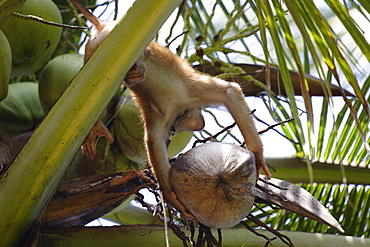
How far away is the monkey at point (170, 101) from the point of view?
155cm

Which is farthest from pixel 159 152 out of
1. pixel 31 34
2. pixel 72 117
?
pixel 31 34

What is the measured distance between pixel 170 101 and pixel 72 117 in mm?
564

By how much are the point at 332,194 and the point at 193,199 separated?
1208 millimetres

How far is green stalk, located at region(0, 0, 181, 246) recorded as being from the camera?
1155 mm

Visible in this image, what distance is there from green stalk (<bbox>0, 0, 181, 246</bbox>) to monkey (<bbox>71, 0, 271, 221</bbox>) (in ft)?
1.14

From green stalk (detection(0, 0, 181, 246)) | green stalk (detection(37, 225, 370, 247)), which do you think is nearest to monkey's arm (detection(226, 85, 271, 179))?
green stalk (detection(37, 225, 370, 247))

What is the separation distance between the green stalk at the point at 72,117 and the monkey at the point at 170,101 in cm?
35

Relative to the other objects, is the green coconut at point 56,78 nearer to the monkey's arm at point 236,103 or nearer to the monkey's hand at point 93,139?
the monkey's hand at point 93,139

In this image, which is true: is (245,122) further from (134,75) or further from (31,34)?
(31,34)

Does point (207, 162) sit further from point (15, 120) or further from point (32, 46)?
point (15, 120)

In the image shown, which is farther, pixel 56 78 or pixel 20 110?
pixel 20 110

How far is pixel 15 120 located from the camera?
2.02m

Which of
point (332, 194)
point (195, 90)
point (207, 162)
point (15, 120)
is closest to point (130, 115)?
point (195, 90)

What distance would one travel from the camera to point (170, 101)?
1696 mm
